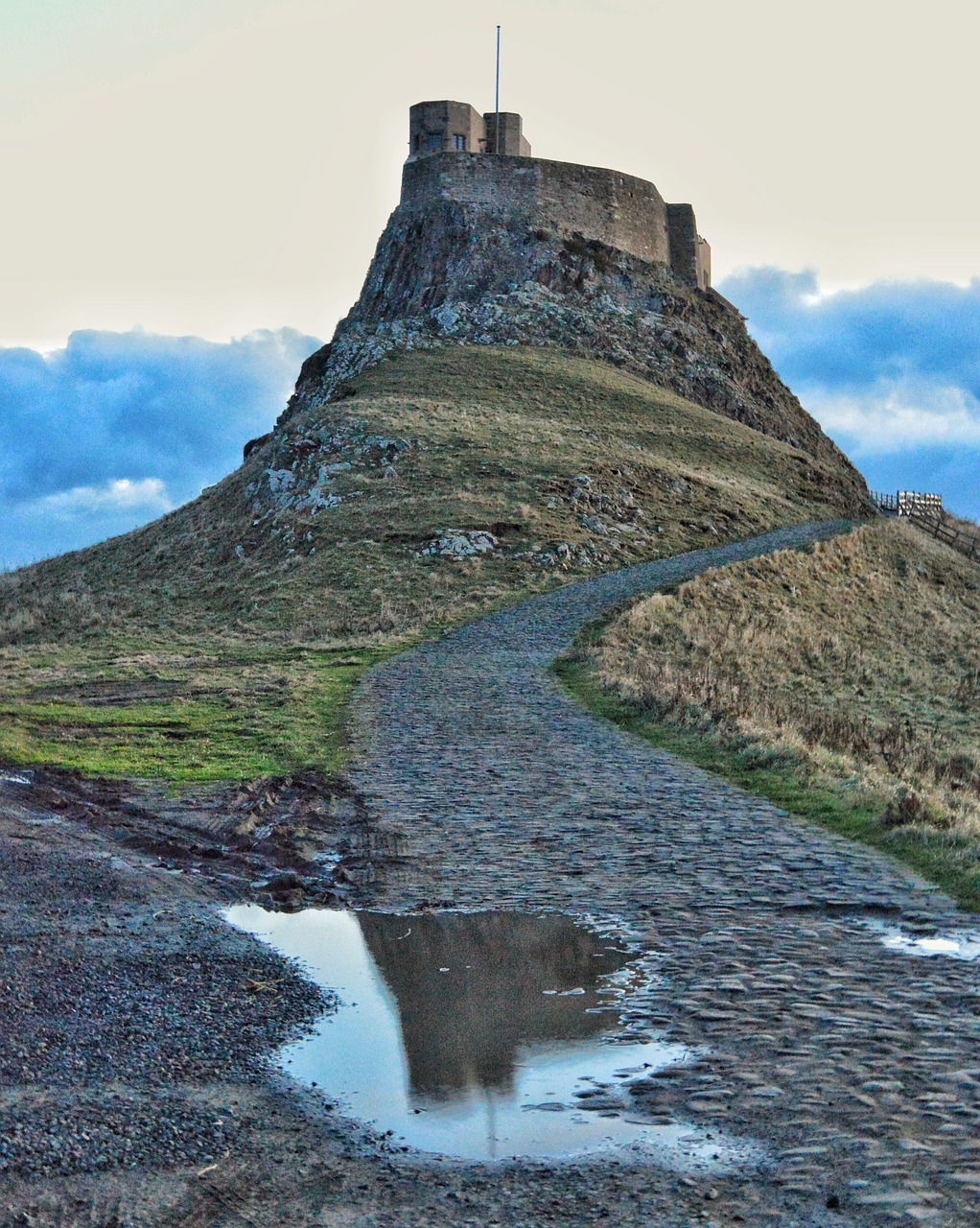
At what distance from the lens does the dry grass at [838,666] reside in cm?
1745

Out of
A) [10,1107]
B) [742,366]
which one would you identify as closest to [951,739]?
[10,1107]

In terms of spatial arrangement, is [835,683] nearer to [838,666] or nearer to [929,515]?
[838,666]

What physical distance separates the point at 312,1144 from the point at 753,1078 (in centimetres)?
224

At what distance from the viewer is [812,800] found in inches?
557

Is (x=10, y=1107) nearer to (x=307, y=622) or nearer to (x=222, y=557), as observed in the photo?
(x=307, y=622)

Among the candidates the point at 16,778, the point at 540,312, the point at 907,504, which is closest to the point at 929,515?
the point at 907,504

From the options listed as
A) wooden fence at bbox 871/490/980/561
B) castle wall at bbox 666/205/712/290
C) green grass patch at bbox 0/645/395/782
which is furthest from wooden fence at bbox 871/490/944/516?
green grass patch at bbox 0/645/395/782

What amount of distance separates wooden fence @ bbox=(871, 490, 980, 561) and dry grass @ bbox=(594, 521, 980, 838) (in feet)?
26.1

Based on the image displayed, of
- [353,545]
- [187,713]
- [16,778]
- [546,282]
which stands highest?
[546,282]

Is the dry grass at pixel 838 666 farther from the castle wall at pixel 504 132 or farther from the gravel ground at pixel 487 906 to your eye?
the castle wall at pixel 504 132

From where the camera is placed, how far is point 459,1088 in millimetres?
6457

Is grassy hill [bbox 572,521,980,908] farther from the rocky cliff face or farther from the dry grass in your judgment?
the rocky cliff face

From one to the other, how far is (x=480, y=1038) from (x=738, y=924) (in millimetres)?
2926

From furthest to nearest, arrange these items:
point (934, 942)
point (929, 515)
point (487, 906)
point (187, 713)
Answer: point (929, 515)
point (187, 713)
point (487, 906)
point (934, 942)
